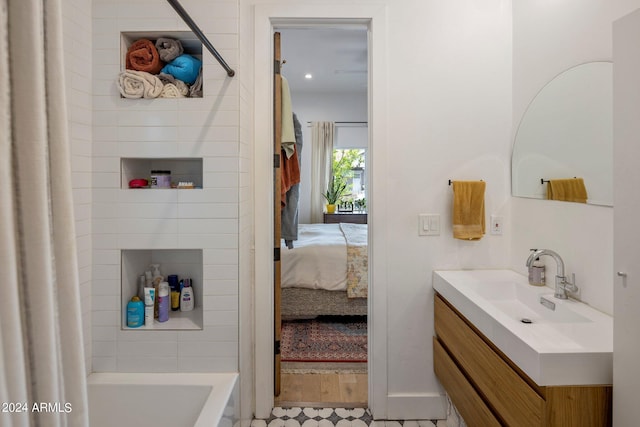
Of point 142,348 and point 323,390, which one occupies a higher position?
point 142,348

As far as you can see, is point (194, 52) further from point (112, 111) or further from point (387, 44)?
point (387, 44)

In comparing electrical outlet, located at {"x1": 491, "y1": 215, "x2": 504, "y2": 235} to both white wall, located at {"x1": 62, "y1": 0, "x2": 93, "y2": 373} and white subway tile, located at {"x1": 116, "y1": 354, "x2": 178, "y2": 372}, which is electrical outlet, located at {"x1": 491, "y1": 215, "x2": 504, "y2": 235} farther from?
white wall, located at {"x1": 62, "y1": 0, "x2": 93, "y2": 373}

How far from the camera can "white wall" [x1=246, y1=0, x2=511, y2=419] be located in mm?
2076

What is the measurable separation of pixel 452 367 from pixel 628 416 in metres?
0.90

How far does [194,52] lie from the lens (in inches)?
80.2

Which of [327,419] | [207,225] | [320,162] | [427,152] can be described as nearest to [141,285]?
[207,225]

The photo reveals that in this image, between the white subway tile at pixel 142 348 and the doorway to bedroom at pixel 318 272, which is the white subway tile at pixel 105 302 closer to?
the white subway tile at pixel 142 348

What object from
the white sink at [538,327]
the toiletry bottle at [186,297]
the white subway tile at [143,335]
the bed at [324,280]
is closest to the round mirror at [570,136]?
the white sink at [538,327]

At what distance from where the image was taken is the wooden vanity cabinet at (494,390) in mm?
1090

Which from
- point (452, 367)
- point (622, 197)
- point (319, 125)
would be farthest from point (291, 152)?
point (319, 125)

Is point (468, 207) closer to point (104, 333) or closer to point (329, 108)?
point (104, 333)

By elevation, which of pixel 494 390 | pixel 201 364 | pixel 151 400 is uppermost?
pixel 494 390

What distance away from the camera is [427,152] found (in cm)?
210

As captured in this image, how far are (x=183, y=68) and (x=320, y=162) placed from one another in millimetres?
4545
